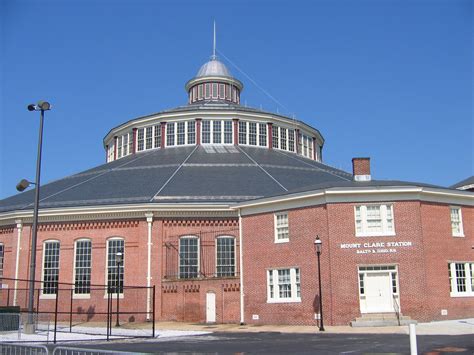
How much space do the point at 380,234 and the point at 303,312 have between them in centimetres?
561

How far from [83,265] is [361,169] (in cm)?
1852

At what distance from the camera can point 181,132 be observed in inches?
1944

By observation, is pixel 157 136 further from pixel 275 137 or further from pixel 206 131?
pixel 275 137

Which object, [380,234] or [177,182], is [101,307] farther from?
[380,234]

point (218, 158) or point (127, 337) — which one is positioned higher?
point (218, 158)

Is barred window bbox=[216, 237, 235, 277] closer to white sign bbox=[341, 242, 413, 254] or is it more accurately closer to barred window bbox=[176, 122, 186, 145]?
white sign bbox=[341, 242, 413, 254]

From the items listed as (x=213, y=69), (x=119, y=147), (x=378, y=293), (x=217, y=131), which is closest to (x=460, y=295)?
(x=378, y=293)

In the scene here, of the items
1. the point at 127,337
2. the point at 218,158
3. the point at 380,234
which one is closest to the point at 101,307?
the point at 127,337

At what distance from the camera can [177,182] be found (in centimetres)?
3900

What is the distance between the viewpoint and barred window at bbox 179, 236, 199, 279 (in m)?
35.8

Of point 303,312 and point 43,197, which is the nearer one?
point 303,312

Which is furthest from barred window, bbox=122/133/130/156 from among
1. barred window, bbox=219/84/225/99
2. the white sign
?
the white sign

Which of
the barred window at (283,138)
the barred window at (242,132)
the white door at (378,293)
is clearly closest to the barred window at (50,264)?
the barred window at (242,132)

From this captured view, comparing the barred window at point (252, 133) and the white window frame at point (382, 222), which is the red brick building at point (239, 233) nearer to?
the white window frame at point (382, 222)
